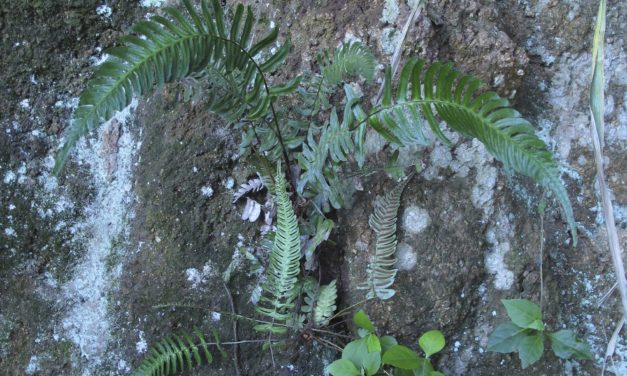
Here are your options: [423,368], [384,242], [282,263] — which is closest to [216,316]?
[282,263]

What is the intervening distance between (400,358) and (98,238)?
1414 millimetres

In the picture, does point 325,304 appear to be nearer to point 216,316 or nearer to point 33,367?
point 216,316

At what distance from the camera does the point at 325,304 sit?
2.28m

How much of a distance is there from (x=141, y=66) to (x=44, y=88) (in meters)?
1.32

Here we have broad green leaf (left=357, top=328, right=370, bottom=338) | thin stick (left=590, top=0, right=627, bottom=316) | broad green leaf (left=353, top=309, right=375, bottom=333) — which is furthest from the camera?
broad green leaf (left=357, top=328, right=370, bottom=338)

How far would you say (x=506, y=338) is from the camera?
2.11m

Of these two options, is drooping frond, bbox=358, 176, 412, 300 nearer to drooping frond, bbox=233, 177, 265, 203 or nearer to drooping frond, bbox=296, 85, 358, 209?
drooping frond, bbox=296, 85, 358, 209

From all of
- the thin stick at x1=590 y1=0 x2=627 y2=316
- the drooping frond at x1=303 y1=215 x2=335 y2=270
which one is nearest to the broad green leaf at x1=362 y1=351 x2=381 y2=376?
the drooping frond at x1=303 y1=215 x2=335 y2=270

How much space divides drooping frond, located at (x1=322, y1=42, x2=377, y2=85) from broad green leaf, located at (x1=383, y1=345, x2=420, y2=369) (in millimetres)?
971

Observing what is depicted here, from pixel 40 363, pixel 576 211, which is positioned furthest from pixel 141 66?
pixel 576 211

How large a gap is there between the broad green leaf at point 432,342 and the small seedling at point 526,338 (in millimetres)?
191

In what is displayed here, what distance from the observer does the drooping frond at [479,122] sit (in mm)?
1632

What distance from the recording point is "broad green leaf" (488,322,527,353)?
2105 mm

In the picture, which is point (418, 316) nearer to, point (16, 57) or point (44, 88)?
point (44, 88)
